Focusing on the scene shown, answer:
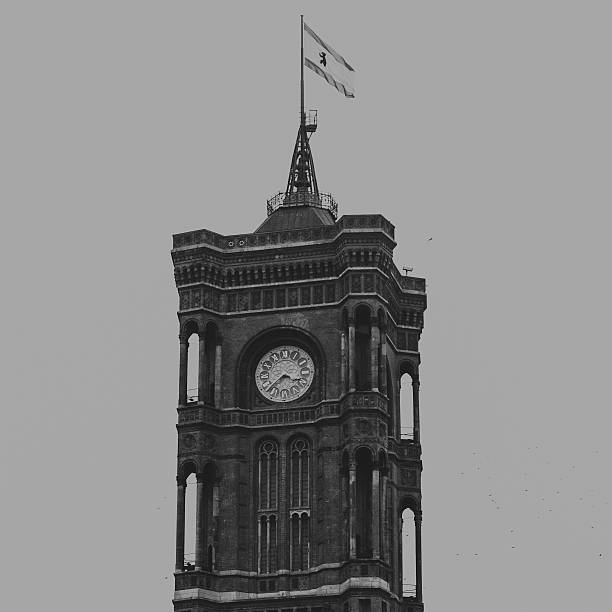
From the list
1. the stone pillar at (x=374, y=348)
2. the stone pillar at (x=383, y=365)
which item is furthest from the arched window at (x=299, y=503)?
the stone pillar at (x=374, y=348)

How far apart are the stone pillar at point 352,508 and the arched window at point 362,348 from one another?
17.0 feet

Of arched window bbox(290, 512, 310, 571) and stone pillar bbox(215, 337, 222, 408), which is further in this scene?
stone pillar bbox(215, 337, 222, 408)

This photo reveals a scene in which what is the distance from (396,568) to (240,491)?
32.6 ft

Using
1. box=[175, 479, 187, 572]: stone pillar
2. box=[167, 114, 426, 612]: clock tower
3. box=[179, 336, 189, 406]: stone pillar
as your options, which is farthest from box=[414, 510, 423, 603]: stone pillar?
box=[179, 336, 189, 406]: stone pillar

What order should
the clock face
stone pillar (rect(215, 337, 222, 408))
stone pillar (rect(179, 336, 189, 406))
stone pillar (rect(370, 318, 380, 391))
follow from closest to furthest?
stone pillar (rect(370, 318, 380, 391)), stone pillar (rect(179, 336, 189, 406)), stone pillar (rect(215, 337, 222, 408)), the clock face

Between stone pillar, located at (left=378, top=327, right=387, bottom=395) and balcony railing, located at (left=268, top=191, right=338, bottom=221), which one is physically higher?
balcony railing, located at (left=268, top=191, right=338, bottom=221)

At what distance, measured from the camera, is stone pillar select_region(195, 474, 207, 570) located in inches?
5079

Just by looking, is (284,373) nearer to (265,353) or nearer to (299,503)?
(265,353)

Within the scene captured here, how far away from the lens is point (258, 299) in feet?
443

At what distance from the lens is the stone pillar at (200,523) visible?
129000 millimetres

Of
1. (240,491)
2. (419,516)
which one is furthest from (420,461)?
(240,491)

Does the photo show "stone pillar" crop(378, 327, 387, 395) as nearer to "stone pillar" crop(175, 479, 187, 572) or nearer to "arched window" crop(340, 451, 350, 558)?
"arched window" crop(340, 451, 350, 558)

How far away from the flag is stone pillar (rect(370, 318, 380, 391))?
62.6 feet

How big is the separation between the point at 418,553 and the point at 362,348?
12602mm
